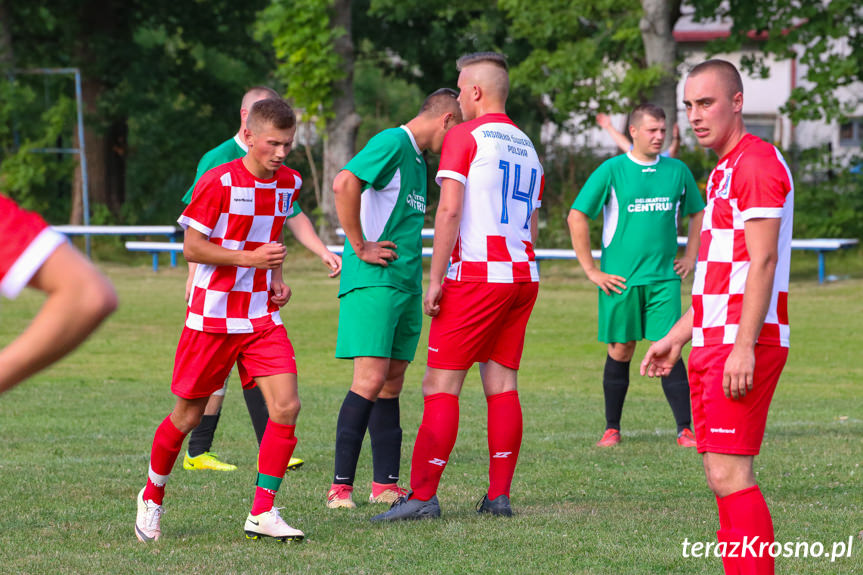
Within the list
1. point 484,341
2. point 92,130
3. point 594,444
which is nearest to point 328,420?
point 594,444

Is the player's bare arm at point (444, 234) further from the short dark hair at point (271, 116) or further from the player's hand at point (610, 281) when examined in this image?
the player's hand at point (610, 281)

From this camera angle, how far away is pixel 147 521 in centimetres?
504

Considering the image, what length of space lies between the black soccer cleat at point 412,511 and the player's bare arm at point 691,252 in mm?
3191

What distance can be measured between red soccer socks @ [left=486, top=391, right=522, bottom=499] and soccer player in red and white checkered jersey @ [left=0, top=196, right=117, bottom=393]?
3.72 meters

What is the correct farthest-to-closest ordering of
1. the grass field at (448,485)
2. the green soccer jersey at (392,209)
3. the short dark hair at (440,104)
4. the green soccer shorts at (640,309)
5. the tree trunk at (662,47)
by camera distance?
the tree trunk at (662,47) < the green soccer shorts at (640,309) < the short dark hair at (440,104) < the green soccer jersey at (392,209) < the grass field at (448,485)

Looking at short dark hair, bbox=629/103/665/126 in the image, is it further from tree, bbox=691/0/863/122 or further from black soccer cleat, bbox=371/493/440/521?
tree, bbox=691/0/863/122

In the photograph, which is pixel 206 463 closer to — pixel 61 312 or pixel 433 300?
pixel 433 300

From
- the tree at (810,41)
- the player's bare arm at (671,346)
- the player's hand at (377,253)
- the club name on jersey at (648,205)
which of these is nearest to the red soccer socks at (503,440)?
the player's hand at (377,253)

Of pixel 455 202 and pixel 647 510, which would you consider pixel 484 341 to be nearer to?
pixel 455 202

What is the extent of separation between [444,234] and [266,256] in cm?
86

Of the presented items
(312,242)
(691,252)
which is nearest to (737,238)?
(312,242)

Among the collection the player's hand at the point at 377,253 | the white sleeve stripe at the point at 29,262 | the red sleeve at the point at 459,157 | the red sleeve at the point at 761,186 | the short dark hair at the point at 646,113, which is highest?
the short dark hair at the point at 646,113

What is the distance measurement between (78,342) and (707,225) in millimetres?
2675

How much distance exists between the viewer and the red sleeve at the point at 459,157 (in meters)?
5.45
